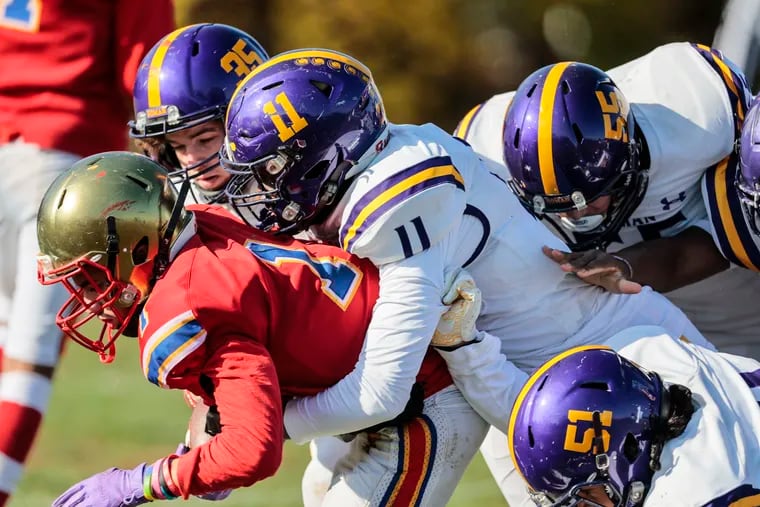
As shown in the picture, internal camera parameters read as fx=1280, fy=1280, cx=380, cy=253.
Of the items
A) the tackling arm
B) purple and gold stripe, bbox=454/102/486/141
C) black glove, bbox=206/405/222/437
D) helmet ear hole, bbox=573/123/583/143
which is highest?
helmet ear hole, bbox=573/123/583/143

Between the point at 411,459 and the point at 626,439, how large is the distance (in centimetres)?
69

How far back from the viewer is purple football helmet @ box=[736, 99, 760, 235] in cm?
385

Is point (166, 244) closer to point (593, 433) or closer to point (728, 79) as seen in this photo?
point (593, 433)

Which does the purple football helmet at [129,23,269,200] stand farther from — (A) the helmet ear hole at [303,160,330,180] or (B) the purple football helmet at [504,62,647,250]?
(B) the purple football helmet at [504,62,647,250]

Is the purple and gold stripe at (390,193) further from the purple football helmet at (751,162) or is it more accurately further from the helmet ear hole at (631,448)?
the purple football helmet at (751,162)

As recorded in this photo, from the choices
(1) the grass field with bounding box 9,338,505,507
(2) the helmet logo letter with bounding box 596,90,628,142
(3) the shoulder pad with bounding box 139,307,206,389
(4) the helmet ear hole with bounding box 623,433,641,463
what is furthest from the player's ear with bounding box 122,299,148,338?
(1) the grass field with bounding box 9,338,505,507

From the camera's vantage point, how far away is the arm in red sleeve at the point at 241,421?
3.11 meters

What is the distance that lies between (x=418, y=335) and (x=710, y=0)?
27.3ft

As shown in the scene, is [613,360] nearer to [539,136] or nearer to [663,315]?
[663,315]

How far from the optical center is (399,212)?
3.33m

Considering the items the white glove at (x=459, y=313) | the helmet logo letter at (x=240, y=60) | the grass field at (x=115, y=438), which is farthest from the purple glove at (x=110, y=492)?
the grass field at (x=115, y=438)

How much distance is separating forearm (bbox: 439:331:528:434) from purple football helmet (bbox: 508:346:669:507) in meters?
0.30

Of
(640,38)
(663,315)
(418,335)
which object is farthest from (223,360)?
(640,38)

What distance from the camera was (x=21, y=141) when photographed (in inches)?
205
